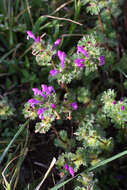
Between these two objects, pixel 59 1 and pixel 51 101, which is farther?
pixel 59 1

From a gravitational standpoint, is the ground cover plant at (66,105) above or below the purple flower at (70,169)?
above

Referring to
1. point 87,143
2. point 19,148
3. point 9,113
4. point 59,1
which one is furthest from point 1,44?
point 87,143

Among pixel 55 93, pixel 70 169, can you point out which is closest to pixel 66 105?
pixel 55 93

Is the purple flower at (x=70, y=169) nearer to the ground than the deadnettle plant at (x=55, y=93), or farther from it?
nearer to the ground

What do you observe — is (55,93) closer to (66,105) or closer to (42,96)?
(42,96)

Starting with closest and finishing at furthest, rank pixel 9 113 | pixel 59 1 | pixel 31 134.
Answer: pixel 9 113
pixel 31 134
pixel 59 1

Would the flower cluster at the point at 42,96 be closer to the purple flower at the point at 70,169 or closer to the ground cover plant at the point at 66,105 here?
the ground cover plant at the point at 66,105

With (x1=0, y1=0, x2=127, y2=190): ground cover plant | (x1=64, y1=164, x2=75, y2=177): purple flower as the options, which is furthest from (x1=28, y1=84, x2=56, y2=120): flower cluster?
(x1=64, y1=164, x2=75, y2=177): purple flower

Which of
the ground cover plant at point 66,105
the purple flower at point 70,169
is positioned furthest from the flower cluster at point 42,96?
the purple flower at point 70,169

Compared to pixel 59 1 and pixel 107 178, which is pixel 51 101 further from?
pixel 59 1
